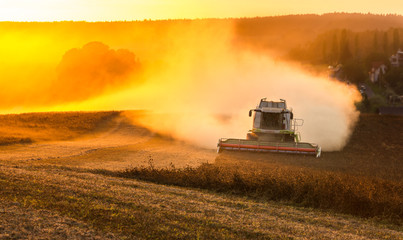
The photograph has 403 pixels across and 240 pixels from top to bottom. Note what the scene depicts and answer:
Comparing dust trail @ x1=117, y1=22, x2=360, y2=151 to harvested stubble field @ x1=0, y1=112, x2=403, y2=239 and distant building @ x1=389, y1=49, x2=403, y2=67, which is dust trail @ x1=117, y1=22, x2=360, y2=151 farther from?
distant building @ x1=389, y1=49, x2=403, y2=67

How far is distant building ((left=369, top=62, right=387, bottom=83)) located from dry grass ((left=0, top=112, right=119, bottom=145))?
291 ft

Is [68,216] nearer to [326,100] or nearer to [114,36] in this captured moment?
[326,100]

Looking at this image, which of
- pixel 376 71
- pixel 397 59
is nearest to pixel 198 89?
pixel 376 71

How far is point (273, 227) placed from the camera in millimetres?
11727

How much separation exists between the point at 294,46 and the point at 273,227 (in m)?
159

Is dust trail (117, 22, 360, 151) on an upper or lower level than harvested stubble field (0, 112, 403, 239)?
upper

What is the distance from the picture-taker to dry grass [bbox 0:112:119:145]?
3831 cm

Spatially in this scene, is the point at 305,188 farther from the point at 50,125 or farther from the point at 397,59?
the point at 397,59

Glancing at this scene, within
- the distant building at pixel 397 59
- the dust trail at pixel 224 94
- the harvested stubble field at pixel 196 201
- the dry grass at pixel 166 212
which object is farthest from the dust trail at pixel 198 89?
the distant building at pixel 397 59

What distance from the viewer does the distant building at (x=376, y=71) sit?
126m

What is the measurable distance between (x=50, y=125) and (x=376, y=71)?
103176 millimetres

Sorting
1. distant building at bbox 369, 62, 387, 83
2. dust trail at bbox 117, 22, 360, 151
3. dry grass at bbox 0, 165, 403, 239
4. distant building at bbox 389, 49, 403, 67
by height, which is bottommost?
dry grass at bbox 0, 165, 403, 239

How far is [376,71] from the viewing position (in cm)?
12962

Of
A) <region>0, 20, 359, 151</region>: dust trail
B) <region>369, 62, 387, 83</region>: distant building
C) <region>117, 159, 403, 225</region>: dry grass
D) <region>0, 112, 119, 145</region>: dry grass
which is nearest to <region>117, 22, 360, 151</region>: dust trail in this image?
<region>0, 20, 359, 151</region>: dust trail
